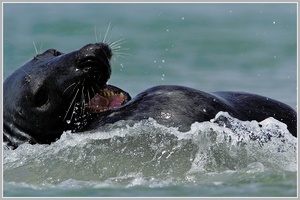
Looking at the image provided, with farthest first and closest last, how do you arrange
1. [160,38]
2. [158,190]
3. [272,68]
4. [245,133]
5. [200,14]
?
[200,14] < [160,38] < [272,68] < [245,133] < [158,190]

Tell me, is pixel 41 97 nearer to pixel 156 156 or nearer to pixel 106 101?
pixel 106 101

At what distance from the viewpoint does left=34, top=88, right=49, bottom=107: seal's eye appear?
7.83 meters

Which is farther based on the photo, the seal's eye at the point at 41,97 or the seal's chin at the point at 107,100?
the seal's chin at the point at 107,100

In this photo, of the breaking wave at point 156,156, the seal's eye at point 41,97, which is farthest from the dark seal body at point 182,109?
the seal's eye at point 41,97

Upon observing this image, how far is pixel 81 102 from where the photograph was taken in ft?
25.6

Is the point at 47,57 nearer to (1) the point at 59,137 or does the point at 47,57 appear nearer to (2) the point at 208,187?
(1) the point at 59,137

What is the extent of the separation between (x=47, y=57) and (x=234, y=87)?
629 centimetres

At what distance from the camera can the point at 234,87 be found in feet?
46.0

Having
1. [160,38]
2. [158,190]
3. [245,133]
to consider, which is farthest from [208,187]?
[160,38]

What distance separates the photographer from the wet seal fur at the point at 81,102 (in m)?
7.67

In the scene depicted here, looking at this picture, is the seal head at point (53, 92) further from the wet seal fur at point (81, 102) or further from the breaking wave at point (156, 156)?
the breaking wave at point (156, 156)

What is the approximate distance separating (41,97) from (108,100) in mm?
641

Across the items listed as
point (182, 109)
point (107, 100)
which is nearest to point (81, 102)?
point (107, 100)

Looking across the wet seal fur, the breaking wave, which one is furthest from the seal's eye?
the breaking wave
